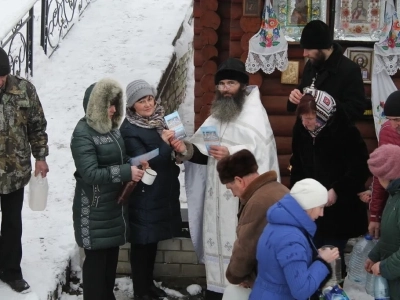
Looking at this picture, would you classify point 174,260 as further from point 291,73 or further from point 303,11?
point 303,11

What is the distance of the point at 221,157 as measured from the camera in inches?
229

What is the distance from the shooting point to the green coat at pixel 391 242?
15.6 ft

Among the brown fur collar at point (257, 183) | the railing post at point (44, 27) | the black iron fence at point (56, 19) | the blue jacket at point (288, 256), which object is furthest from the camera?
the black iron fence at point (56, 19)

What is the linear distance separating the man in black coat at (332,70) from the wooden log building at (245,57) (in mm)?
1357

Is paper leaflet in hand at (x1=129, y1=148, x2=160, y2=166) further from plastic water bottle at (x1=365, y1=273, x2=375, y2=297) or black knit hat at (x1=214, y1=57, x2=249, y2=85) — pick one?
plastic water bottle at (x1=365, y1=273, x2=375, y2=297)

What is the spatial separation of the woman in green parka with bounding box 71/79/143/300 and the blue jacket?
1.70 m

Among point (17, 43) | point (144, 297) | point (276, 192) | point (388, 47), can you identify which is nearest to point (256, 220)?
point (276, 192)

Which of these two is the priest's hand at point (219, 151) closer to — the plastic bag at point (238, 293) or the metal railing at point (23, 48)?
the plastic bag at point (238, 293)

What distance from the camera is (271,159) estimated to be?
6051mm

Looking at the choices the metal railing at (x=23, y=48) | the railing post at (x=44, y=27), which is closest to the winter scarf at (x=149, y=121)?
the metal railing at (x=23, y=48)

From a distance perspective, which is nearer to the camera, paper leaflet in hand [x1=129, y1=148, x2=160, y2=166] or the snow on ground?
paper leaflet in hand [x1=129, y1=148, x2=160, y2=166]

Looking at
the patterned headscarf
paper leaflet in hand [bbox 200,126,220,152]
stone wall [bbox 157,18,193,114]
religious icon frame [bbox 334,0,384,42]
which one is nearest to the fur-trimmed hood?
paper leaflet in hand [bbox 200,126,220,152]

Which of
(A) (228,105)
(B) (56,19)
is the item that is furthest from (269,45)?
(B) (56,19)

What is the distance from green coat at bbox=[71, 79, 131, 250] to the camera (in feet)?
18.4
